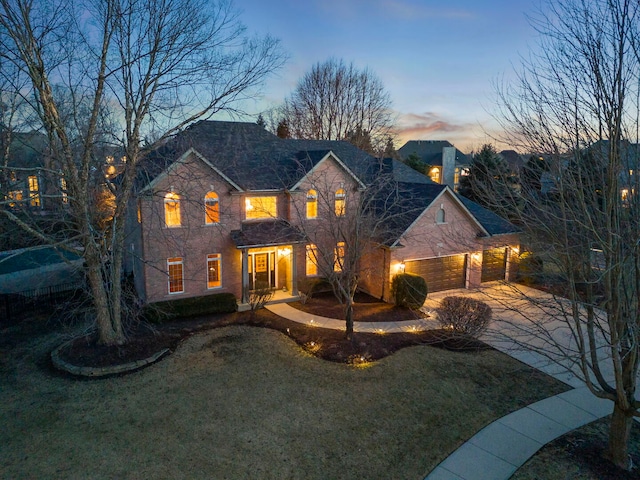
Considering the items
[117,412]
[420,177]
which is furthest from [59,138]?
[420,177]

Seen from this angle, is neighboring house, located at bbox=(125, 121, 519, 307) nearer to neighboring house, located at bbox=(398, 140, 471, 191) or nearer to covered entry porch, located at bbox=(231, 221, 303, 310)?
covered entry porch, located at bbox=(231, 221, 303, 310)

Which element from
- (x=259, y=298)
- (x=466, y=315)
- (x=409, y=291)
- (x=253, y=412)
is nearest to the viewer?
(x=253, y=412)

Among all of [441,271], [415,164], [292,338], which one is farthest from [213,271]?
[415,164]

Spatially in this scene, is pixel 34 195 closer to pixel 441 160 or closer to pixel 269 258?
pixel 269 258

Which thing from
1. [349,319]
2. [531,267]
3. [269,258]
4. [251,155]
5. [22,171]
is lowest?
[349,319]

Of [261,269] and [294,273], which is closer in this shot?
[294,273]

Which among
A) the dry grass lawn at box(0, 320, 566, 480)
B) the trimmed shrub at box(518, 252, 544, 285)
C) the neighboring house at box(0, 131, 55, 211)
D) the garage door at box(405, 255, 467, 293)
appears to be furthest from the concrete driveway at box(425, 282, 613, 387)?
the neighboring house at box(0, 131, 55, 211)

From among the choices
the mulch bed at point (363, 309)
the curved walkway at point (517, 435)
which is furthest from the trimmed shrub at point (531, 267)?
the mulch bed at point (363, 309)
